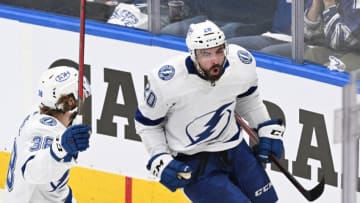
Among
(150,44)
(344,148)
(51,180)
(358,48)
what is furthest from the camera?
(150,44)

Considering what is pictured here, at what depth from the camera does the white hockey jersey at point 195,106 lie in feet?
17.4

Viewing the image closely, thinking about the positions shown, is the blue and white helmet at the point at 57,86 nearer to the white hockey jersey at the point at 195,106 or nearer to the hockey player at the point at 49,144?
the hockey player at the point at 49,144

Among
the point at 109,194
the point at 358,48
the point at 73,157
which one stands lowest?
the point at 109,194

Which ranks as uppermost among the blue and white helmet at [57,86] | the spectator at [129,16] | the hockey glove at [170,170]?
the spectator at [129,16]

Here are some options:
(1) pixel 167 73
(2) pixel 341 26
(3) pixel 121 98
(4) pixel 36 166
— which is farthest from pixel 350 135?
(3) pixel 121 98

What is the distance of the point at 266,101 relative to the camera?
5957mm

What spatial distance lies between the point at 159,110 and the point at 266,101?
30.3 inches

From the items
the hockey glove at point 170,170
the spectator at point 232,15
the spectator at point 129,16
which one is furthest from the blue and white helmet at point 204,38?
the spectator at point 129,16

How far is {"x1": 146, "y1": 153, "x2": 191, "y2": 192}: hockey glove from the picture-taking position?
17.3 ft

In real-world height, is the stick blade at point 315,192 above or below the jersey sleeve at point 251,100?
below

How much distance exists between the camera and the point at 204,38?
17.0 feet

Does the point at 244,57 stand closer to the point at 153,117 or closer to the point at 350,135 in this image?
the point at 153,117

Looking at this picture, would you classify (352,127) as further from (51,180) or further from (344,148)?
(51,180)

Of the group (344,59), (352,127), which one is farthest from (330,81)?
(352,127)
